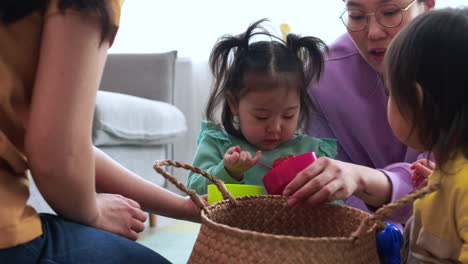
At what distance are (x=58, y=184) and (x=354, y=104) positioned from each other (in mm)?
880

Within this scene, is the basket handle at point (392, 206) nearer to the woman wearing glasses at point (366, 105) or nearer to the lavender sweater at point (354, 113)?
the woman wearing glasses at point (366, 105)

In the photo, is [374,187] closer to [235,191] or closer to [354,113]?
[235,191]

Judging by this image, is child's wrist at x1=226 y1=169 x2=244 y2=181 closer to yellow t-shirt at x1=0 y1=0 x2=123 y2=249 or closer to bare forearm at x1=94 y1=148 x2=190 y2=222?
bare forearm at x1=94 y1=148 x2=190 y2=222

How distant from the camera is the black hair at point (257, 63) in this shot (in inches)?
50.6

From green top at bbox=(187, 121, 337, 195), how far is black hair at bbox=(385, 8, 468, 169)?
1.93 feet

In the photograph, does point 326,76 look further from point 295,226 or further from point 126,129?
point 126,129

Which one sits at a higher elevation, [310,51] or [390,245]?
[310,51]

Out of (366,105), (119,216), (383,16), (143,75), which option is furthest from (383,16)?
(143,75)

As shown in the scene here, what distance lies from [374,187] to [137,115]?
131cm

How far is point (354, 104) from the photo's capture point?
4.30ft

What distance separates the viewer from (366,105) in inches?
51.3

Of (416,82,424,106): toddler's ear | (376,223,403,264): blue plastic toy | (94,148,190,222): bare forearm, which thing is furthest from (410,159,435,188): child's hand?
(94,148,190,222): bare forearm

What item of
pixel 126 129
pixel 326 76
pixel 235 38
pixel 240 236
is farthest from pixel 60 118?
pixel 126 129

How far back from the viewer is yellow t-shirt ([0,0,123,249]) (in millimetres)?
588
